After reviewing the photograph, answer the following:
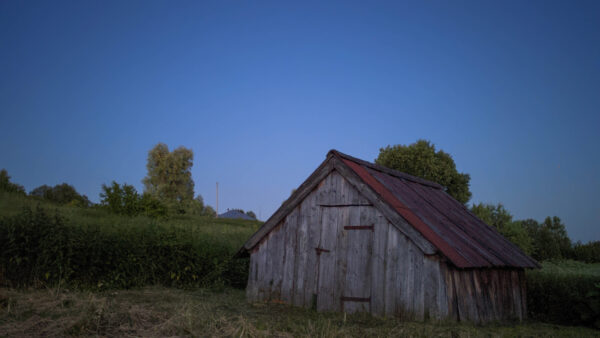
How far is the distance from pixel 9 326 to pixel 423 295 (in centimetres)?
834

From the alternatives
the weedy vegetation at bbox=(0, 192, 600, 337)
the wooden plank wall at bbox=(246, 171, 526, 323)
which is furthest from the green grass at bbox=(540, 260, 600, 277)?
the wooden plank wall at bbox=(246, 171, 526, 323)

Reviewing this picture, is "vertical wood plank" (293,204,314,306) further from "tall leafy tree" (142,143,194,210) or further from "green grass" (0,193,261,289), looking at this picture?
"tall leafy tree" (142,143,194,210)

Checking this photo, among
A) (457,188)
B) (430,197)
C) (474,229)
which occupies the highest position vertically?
(457,188)

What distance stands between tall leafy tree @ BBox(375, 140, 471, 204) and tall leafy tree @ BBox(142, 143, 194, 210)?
33447 millimetres

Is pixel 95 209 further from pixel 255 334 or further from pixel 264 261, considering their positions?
pixel 255 334

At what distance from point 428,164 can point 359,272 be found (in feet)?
92.4

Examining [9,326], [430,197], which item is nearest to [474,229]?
[430,197]

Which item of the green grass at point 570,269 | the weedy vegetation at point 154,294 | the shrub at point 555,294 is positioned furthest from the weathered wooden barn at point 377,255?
the green grass at point 570,269

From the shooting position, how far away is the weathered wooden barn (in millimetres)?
11055

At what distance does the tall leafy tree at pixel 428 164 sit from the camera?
1537 inches

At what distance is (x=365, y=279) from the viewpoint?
1213cm

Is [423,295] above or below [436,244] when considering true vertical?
below

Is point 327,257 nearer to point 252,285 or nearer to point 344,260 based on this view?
point 344,260

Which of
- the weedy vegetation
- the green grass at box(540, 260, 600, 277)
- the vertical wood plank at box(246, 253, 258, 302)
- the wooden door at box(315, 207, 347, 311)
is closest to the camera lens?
the weedy vegetation
